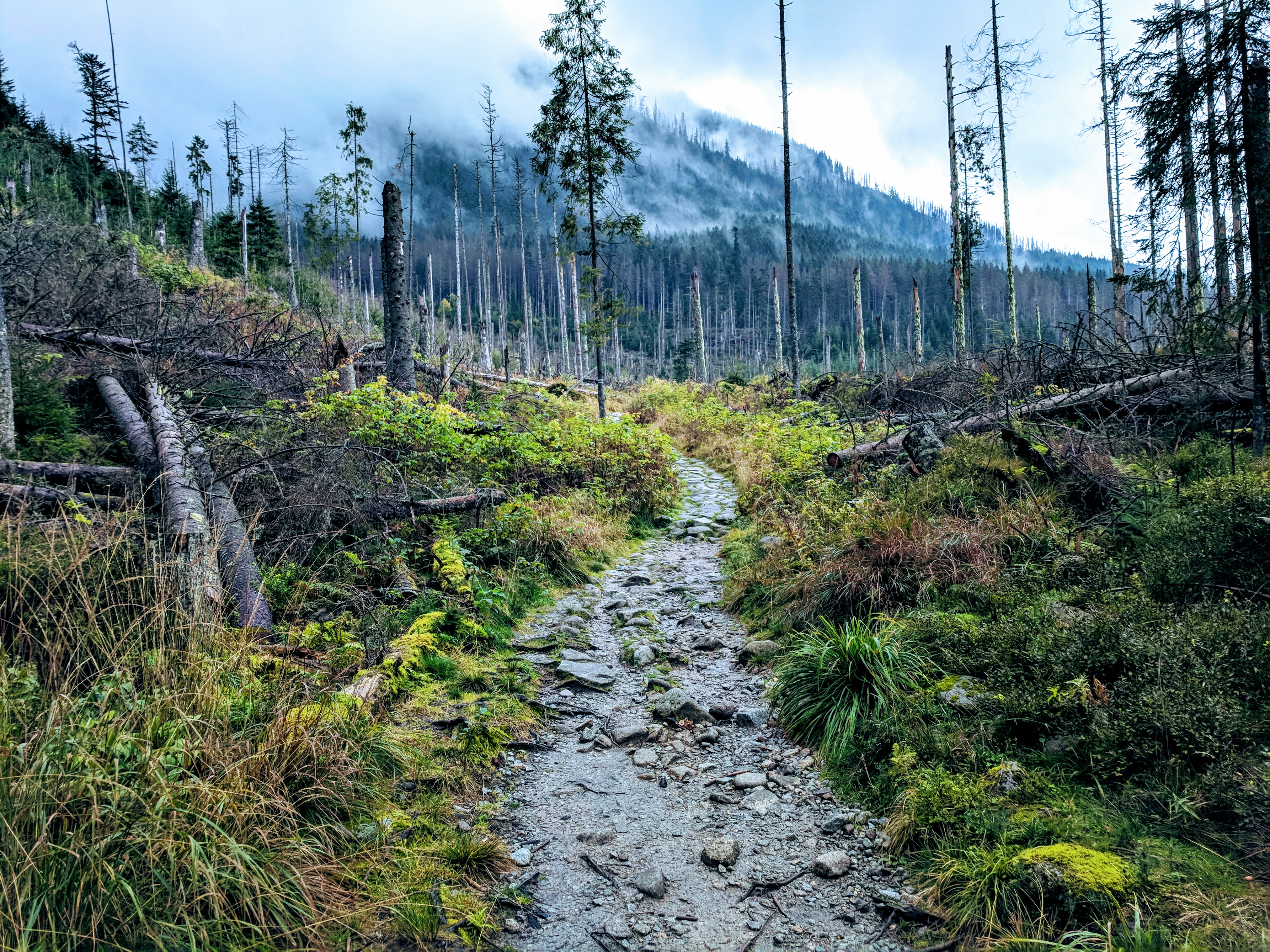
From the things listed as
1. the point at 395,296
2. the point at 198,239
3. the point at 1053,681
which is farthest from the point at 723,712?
the point at 198,239

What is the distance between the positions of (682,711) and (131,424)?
6.63 meters

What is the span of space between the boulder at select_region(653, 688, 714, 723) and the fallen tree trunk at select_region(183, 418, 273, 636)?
8.95 feet

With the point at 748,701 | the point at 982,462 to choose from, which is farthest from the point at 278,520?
the point at 982,462

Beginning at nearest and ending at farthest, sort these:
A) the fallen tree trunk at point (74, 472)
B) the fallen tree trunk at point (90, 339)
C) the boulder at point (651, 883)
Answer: the boulder at point (651, 883)
the fallen tree trunk at point (74, 472)
the fallen tree trunk at point (90, 339)

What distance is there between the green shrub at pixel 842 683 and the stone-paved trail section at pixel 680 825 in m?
0.19

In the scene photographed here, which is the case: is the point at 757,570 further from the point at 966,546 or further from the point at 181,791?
the point at 181,791

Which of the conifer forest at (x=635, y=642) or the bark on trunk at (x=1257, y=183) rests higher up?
the bark on trunk at (x=1257, y=183)

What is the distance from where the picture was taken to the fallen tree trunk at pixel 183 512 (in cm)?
307

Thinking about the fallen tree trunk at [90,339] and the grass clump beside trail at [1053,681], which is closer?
the grass clump beside trail at [1053,681]

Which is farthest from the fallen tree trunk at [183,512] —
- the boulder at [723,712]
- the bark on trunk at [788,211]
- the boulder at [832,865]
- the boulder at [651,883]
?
the bark on trunk at [788,211]

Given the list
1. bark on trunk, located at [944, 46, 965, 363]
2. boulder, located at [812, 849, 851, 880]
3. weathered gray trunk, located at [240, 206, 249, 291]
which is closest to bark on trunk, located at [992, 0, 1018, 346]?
bark on trunk, located at [944, 46, 965, 363]

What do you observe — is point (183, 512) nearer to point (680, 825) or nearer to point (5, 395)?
point (5, 395)

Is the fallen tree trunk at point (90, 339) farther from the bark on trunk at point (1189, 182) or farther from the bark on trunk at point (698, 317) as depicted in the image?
the bark on trunk at point (698, 317)

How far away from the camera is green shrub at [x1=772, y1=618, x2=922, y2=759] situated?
149 inches
